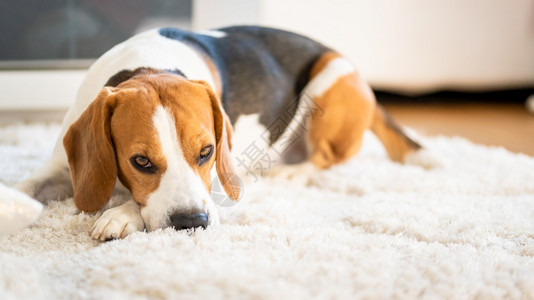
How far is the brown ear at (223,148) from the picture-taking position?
201 centimetres

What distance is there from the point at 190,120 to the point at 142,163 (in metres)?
0.21

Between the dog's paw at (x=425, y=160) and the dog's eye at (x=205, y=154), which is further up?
the dog's eye at (x=205, y=154)

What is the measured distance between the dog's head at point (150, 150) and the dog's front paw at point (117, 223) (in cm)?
3

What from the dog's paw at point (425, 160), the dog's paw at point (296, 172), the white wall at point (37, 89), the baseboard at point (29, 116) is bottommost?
the baseboard at point (29, 116)

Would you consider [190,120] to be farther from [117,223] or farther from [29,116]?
[29,116]

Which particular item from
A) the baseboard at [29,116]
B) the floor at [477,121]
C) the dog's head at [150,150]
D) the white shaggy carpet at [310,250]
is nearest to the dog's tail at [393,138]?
the white shaggy carpet at [310,250]

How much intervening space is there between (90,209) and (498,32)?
418cm

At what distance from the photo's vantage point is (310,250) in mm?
1637

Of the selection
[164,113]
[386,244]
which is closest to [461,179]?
[386,244]

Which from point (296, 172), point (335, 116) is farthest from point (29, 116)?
point (335, 116)

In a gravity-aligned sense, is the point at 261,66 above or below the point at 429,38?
above

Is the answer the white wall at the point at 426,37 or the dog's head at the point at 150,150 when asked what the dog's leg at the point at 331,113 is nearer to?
the dog's head at the point at 150,150

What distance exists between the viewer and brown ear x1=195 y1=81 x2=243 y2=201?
2010 mm

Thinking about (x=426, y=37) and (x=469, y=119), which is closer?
(x=469, y=119)
